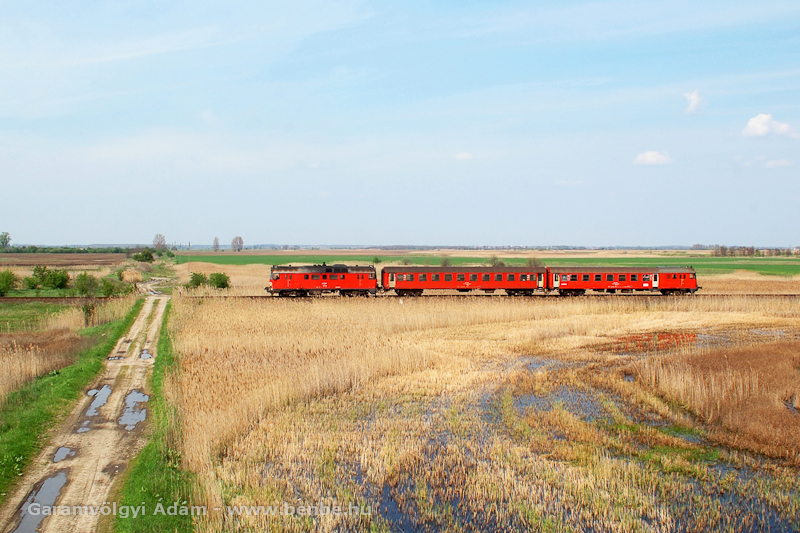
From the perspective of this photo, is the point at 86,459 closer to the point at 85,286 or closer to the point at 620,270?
the point at 620,270

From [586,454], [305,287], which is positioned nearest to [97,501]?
[586,454]

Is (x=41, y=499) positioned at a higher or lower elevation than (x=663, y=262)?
lower

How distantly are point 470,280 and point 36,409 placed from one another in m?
32.8

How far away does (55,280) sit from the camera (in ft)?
174

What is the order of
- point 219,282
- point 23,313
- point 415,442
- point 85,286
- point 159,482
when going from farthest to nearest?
point 219,282
point 85,286
point 23,313
point 415,442
point 159,482

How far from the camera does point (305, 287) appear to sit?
144ft

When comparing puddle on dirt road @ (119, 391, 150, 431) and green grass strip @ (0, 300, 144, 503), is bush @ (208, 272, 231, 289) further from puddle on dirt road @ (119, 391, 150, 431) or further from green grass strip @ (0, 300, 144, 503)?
puddle on dirt road @ (119, 391, 150, 431)

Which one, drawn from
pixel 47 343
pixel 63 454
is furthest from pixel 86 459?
pixel 47 343

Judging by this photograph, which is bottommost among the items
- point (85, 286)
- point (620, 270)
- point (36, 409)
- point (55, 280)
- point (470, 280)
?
point (36, 409)

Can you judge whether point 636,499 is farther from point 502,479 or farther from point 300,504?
point 300,504

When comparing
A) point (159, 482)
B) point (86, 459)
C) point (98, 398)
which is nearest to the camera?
point (159, 482)

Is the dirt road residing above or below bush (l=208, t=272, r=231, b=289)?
below

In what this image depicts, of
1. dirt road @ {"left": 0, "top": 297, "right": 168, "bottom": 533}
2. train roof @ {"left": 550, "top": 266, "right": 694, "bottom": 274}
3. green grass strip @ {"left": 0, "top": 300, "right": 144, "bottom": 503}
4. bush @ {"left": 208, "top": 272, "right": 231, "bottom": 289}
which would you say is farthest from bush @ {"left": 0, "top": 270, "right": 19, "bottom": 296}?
train roof @ {"left": 550, "top": 266, "right": 694, "bottom": 274}

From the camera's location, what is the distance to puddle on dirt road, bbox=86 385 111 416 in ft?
53.6
